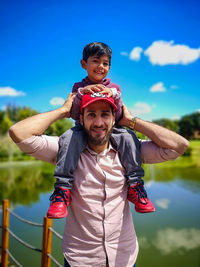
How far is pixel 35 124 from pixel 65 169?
318 mm

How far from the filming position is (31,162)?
19906 millimetres

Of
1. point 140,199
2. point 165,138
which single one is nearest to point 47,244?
point 140,199

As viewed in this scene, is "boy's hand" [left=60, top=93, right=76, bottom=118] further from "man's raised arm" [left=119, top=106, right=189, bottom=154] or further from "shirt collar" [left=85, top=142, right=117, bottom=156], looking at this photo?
"man's raised arm" [left=119, top=106, right=189, bottom=154]

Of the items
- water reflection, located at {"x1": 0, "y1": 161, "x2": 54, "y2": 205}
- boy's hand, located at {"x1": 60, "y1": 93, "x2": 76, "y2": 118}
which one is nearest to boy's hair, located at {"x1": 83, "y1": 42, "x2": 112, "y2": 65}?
boy's hand, located at {"x1": 60, "y1": 93, "x2": 76, "y2": 118}

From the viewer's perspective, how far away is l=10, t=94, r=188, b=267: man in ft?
3.93

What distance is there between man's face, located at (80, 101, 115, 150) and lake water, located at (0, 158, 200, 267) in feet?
17.6

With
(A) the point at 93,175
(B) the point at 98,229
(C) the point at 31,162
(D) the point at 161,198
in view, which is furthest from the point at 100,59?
(C) the point at 31,162

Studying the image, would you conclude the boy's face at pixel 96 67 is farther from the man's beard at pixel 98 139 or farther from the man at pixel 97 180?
the man's beard at pixel 98 139

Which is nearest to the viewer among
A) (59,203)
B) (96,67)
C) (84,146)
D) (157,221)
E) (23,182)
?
(59,203)

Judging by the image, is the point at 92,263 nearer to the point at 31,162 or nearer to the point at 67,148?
the point at 67,148

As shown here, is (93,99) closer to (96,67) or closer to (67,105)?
(67,105)

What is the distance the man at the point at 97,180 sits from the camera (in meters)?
1.20

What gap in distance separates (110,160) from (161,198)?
421 inches

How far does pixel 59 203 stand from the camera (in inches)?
46.4
